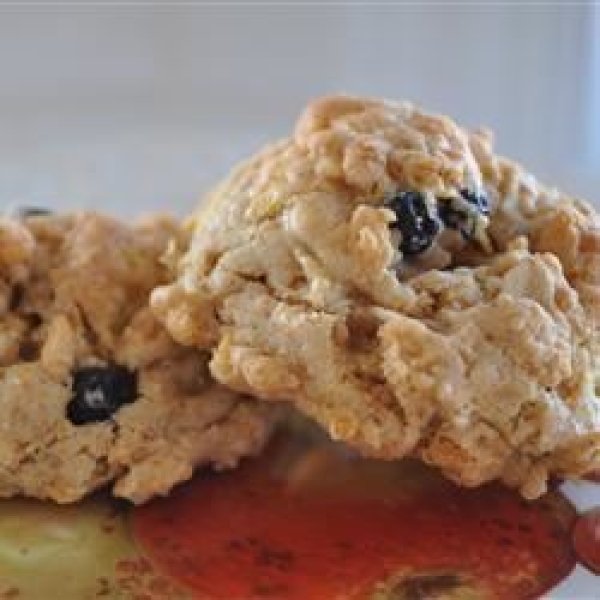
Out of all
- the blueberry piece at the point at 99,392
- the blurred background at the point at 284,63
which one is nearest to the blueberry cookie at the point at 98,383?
the blueberry piece at the point at 99,392

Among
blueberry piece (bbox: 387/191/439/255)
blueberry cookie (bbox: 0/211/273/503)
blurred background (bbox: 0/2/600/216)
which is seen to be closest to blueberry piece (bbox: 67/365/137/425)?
blueberry cookie (bbox: 0/211/273/503)

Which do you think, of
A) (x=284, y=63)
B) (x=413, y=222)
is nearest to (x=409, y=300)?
(x=413, y=222)

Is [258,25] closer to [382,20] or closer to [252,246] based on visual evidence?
[382,20]

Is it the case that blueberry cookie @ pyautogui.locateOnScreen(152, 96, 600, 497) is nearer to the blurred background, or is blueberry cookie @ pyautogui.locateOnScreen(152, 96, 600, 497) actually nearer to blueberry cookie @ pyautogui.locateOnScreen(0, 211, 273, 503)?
blueberry cookie @ pyautogui.locateOnScreen(0, 211, 273, 503)

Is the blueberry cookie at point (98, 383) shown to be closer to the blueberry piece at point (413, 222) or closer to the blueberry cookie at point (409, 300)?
the blueberry cookie at point (409, 300)

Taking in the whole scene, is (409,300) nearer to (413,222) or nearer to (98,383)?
(413,222)

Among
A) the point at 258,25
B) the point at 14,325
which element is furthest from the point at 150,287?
the point at 258,25
